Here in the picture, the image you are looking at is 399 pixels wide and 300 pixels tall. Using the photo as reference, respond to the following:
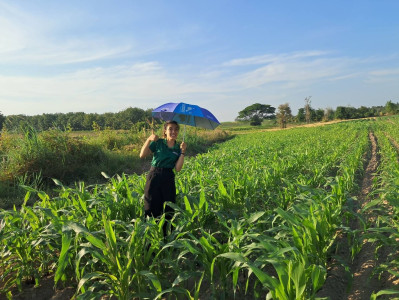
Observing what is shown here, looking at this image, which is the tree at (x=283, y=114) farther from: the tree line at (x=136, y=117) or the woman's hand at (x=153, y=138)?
the woman's hand at (x=153, y=138)

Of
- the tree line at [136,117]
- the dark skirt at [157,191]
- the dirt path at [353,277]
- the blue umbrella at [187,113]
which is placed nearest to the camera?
the dirt path at [353,277]

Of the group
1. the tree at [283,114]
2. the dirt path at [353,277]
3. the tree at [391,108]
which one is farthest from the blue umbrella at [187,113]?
the tree at [391,108]

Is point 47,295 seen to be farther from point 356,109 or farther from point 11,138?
point 356,109

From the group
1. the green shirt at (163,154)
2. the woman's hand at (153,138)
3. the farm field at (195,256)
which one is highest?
the woman's hand at (153,138)

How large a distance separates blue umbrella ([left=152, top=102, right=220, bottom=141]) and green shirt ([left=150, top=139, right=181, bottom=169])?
0.44m

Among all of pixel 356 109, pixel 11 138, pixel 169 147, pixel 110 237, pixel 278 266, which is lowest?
pixel 278 266

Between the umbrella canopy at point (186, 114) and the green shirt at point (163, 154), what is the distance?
0.44 metres

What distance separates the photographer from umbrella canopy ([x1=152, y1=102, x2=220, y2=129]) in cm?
328

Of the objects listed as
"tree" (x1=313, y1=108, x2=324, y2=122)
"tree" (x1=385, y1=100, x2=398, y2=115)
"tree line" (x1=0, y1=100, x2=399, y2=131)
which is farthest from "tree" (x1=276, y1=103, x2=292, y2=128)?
"tree" (x1=385, y1=100, x2=398, y2=115)

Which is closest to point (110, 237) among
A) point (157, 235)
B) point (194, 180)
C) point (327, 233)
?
point (157, 235)

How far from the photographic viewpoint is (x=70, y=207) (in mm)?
3180

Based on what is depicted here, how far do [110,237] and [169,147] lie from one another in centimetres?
149

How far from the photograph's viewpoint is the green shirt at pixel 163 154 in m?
3.22

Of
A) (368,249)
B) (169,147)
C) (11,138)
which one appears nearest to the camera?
(368,249)
